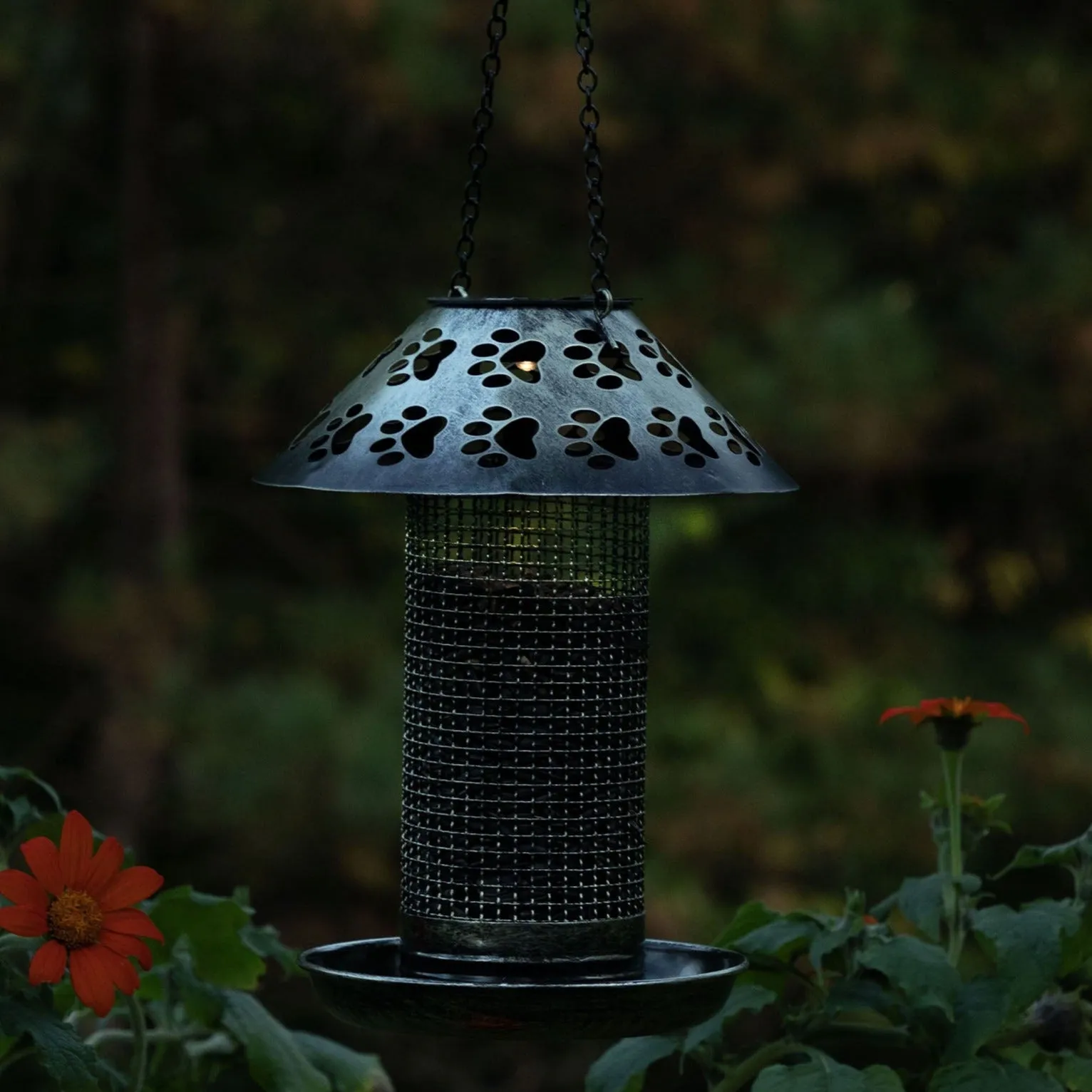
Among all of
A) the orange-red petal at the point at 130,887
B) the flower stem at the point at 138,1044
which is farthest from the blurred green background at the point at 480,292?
the orange-red petal at the point at 130,887

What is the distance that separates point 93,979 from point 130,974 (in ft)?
0.11

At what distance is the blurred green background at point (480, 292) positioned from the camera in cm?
773

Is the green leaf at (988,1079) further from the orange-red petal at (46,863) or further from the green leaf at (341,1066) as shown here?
the orange-red petal at (46,863)

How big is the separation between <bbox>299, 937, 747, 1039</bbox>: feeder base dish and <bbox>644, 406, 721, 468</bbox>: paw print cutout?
0.49 m

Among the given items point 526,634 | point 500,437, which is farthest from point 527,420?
point 526,634

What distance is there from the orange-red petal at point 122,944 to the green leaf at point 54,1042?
79mm

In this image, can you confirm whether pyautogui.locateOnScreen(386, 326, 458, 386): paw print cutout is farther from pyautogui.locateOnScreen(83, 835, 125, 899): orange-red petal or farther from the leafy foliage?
the leafy foliage

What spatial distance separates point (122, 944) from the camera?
1.95m

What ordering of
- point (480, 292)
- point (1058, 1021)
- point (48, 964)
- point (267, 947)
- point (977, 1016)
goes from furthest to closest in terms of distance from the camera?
point (480, 292) → point (267, 947) → point (1058, 1021) → point (977, 1016) → point (48, 964)

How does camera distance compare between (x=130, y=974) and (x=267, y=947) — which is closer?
(x=130, y=974)

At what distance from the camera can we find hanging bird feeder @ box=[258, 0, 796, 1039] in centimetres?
207

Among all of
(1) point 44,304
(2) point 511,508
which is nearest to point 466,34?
(1) point 44,304

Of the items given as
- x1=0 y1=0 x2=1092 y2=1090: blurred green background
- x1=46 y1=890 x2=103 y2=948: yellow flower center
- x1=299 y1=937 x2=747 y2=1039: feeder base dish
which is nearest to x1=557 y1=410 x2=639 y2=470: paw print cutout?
x1=299 y1=937 x2=747 y2=1039: feeder base dish

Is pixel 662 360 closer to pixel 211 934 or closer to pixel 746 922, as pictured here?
pixel 746 922
